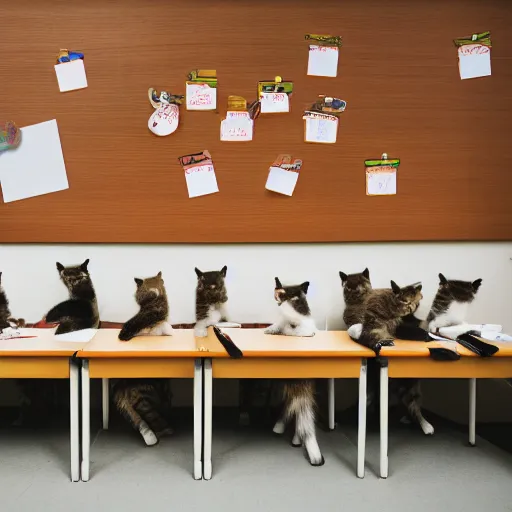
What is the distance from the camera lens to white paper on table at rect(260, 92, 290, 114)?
9.91 feet

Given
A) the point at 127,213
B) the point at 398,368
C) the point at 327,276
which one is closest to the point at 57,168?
the point at 127,213

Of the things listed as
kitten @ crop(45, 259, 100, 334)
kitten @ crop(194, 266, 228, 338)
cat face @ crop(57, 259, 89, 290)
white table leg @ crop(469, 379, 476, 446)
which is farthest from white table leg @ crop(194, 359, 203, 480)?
white table leg @ crop(469, 379, 476, 446)

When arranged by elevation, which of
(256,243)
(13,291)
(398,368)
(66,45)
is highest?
(66,45)

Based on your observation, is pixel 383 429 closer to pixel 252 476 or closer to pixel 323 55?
pixel 252 476

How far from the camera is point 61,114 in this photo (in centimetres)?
303

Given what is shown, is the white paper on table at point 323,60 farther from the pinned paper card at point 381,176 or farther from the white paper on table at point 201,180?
the white paper on table at point 201,180

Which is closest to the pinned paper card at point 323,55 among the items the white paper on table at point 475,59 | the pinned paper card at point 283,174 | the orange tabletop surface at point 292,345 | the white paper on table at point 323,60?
the white paper on table at point 323,60

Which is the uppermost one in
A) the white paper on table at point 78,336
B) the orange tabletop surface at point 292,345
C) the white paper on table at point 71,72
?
the white paper on table at point 71,72

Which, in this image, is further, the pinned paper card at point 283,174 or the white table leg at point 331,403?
the pinned paper card at point 283,174

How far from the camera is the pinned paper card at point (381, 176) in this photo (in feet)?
10.0

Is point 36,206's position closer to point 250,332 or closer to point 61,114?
point 61,114

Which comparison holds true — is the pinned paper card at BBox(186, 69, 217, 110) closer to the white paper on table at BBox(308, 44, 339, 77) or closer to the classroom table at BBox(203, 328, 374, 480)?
the white paper on table at BBox(308, 44, 339, 77)

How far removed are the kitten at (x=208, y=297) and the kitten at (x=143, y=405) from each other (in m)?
0.43

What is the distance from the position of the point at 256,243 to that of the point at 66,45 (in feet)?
6.13
